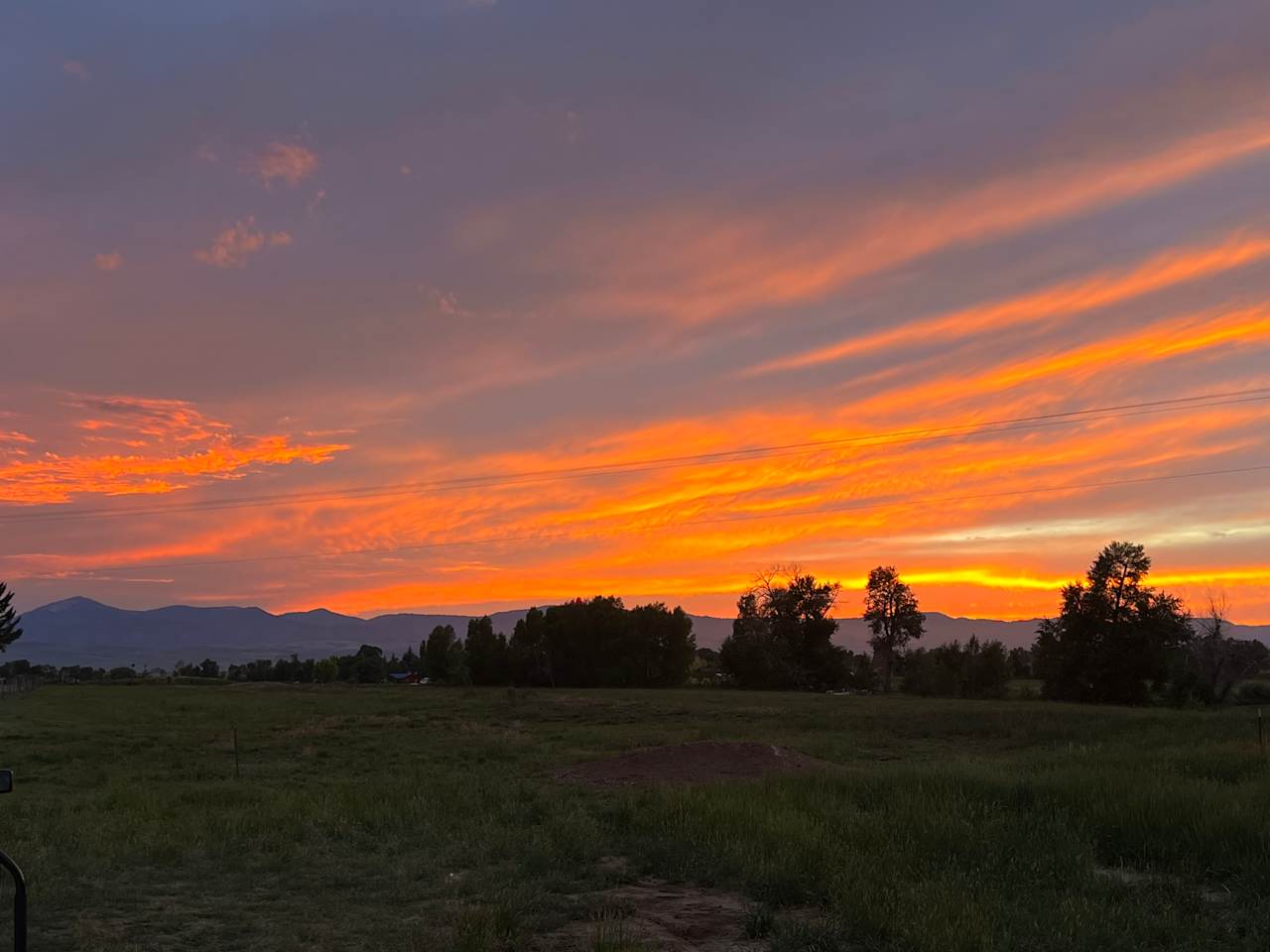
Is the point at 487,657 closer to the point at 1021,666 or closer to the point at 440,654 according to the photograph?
the point at 440,654

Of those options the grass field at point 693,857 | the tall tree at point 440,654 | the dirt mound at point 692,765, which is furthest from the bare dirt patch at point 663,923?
the tall tree at point 440,654

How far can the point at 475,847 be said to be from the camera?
1261 cm

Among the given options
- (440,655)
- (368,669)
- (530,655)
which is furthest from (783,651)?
(368,669)

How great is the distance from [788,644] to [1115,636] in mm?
36809

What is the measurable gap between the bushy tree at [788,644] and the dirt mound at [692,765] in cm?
7172

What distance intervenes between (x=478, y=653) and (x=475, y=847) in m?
96.3

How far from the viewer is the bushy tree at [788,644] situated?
9650cm

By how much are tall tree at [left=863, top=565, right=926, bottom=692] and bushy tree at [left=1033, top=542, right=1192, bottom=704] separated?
29470mm

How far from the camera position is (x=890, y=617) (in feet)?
335

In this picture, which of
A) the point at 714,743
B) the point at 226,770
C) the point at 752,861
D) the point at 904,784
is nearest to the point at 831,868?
the point at 752,861

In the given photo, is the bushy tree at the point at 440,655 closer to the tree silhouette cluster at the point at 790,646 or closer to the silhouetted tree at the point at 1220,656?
the tree silhouette cluster at the point at 790,646

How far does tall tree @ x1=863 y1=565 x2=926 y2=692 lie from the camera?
102 meters

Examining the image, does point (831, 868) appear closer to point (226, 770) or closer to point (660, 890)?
point (660, 890)

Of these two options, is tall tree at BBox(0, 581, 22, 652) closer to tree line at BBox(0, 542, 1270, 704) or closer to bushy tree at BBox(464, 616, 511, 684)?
tree line at BBox(0, 542, 1270, 704)
